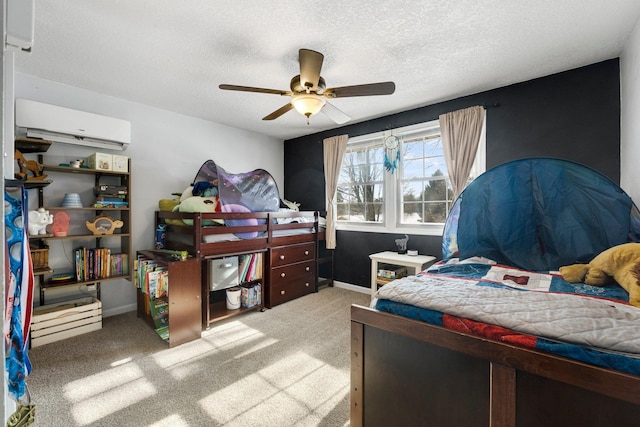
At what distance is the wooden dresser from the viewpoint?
3.28 metres

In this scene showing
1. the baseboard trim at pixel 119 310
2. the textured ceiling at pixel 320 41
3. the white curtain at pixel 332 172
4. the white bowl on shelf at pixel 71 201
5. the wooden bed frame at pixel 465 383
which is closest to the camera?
the wooden bed frame at pixel 465 383

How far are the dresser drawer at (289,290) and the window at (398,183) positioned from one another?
1.00 meters

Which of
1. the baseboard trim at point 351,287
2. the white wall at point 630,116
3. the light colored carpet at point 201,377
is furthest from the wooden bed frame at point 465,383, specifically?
the baseboard trim at point 351,287

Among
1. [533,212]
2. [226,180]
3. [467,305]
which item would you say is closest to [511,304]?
[467,305]

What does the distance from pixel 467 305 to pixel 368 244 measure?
2777 millimetres

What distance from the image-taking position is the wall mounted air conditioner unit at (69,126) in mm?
2346

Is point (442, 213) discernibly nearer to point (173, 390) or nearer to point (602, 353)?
point (602, 353)

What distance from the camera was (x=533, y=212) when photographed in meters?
2.10

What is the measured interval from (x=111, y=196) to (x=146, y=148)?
0.73 metres

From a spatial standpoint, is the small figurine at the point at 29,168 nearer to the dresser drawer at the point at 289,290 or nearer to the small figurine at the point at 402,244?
the dresser drawer at the point at 289,290

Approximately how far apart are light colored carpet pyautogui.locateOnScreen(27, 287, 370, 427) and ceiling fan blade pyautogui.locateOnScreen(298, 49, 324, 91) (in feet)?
6.84

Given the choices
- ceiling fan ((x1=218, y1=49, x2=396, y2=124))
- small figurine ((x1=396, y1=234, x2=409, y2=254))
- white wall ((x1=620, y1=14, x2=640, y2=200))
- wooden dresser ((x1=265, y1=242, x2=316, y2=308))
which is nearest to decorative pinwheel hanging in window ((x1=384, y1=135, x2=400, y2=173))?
small figurine ((x1=396, y1=234, x2=409, y2=254))

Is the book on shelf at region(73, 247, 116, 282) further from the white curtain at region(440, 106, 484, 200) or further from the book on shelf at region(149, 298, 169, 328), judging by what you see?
the white curtain at region(440, 106, 484, 200)

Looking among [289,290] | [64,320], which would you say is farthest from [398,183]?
[64,320]
